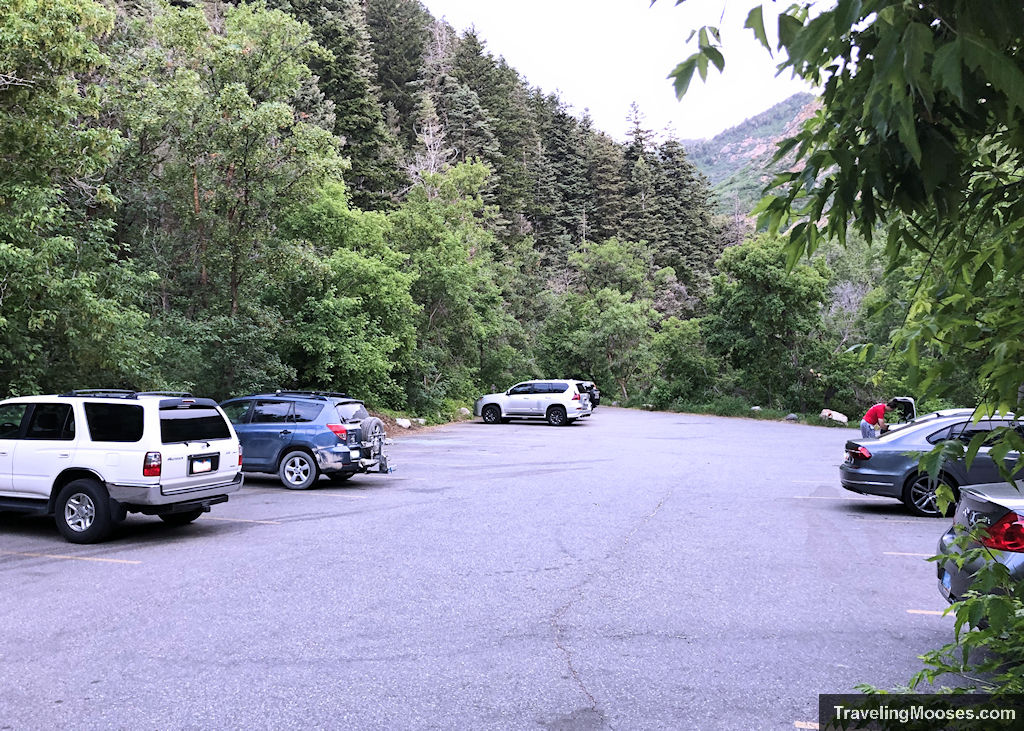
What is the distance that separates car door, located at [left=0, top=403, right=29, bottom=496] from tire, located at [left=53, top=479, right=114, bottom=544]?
881 mm

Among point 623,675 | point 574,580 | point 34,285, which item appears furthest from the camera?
point 34,285

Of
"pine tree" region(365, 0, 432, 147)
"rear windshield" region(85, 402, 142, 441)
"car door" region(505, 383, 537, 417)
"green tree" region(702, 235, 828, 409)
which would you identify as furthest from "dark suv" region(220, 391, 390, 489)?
"pine tree" region(365, 0, 432, 147)

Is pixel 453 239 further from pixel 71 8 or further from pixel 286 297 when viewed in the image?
pixel 71 8

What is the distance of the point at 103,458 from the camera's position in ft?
30.4

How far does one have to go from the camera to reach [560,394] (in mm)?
32688

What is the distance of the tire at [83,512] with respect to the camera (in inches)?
361

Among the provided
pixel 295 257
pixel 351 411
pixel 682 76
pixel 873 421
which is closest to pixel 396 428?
pixel 295 257

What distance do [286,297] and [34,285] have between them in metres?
11.7

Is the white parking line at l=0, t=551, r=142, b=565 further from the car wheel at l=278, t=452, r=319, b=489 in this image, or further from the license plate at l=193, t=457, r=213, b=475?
the car wheel at l=278, t=452, r=319, b=489

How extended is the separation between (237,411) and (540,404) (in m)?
19.1

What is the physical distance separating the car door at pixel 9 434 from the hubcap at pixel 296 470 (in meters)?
4.95

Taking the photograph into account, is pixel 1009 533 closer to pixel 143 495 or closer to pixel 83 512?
pixel 143 495

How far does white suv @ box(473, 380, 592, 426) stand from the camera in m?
32.3

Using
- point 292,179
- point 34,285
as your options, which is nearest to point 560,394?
point 292,179
